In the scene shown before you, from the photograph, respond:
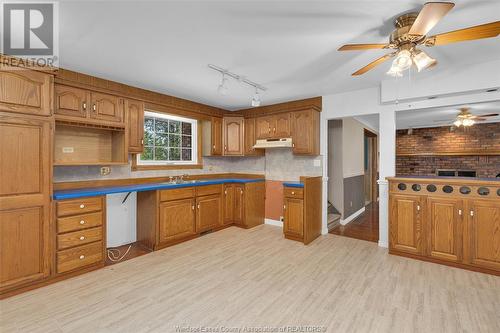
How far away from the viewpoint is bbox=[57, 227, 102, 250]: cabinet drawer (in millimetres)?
2516

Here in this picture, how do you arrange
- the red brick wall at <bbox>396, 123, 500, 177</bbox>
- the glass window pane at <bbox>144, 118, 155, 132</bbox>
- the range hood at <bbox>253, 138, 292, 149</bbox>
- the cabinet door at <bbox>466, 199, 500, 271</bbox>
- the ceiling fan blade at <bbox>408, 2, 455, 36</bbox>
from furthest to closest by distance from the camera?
the red brick wall at <bbox>396, 123, 500, 177</bbox> < the range hood at <bbox>253, 138, 292, 149</bbox> < the glass window pane at <bbox>144, 118, 155, 132</bbox> < the cabinet door at <bbox>466, 199, 500, 271</bbox> < the ceiling fan blade at <bbox>408, 2, 455, 36</bbox>

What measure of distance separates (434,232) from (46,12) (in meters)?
4.47

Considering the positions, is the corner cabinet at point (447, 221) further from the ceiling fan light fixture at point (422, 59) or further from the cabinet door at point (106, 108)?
A: the cabinet door at point (106, 108)

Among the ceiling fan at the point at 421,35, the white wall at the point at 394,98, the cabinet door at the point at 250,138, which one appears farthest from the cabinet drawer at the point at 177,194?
the ceiling fan at the point at 421,35

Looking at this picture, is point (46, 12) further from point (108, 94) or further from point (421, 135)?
point (421, 135)

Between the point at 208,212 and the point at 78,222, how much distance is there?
190 centimetres

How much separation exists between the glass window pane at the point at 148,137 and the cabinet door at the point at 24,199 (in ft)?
4.87

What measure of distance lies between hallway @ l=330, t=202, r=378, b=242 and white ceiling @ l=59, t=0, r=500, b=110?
2.48 meters

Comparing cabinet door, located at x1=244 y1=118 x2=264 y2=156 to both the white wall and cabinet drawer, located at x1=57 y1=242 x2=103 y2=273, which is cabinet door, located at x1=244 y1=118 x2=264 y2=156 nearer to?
the white wall

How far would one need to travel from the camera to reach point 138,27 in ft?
6.48

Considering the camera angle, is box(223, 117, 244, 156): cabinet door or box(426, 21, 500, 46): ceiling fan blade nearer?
box(426, 21, 500, 46): ceiling fan blade

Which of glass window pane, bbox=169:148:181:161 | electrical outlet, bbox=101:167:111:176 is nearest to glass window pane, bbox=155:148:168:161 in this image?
glass window pane, bbox=169:148:181:161

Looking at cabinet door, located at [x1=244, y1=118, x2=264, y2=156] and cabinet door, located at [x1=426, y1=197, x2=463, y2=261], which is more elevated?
cabinet door, located at [x1=244, y1=118, x2=264, y2=156]

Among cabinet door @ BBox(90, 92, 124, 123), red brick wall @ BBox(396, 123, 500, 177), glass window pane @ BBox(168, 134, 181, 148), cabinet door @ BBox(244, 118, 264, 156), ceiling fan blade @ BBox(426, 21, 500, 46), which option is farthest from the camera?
red brick wall @ BBox(396, 123, 500, 177)
